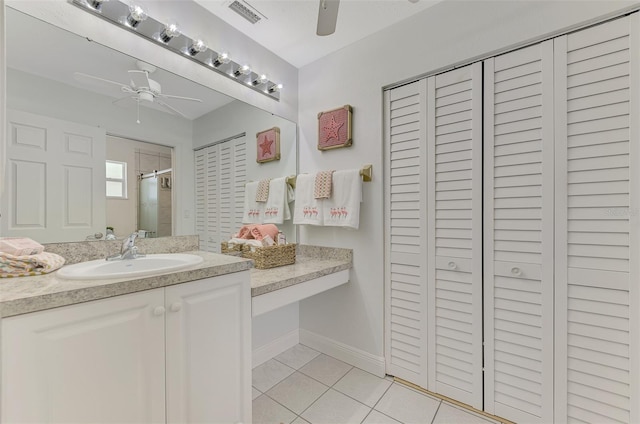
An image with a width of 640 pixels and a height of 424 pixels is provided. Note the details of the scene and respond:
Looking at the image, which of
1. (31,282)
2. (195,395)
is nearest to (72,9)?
(31,282)

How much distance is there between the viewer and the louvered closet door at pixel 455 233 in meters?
1.52

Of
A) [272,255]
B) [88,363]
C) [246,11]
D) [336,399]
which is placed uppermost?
[246,11]

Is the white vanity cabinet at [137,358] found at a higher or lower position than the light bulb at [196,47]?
lower

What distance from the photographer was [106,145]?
4.61ft

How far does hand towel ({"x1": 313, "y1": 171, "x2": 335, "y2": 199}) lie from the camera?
1930mm

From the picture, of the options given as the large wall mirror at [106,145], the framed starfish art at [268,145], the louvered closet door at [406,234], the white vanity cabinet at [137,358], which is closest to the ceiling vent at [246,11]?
the large wall mirror at [106,145]

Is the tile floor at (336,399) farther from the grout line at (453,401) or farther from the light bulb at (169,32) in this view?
the light bulb at (169,32)

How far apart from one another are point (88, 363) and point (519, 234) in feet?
6.17

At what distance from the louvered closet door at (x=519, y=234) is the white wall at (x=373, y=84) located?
0.15 meters

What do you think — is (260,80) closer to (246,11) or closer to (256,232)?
(246,11)

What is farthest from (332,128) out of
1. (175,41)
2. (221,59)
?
(175,41)

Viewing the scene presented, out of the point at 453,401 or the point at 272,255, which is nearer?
the point at 453,401

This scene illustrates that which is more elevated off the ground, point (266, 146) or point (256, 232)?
point (266, 146)


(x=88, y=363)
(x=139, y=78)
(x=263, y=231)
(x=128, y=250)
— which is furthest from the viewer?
(x=263, y=231)
